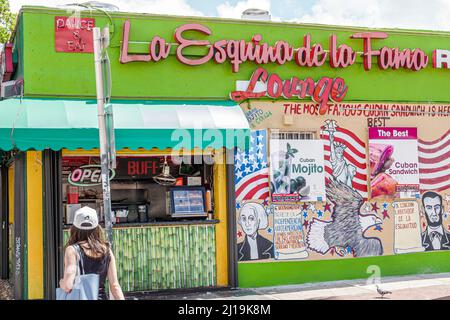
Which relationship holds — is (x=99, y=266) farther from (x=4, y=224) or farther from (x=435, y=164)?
(x=435, y=164)

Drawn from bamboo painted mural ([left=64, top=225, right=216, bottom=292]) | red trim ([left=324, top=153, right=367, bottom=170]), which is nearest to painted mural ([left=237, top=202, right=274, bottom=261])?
bamboo painted mural ([left=64, top=225, right=216, bottom=292])

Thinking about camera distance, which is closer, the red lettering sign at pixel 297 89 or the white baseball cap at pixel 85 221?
the white baseball cap at pixel 85 221

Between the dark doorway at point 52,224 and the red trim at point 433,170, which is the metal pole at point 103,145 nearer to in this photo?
the dark doorway at point 52,224

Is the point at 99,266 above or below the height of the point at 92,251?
below

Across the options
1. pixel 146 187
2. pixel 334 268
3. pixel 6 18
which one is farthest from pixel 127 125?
pixel 6 18

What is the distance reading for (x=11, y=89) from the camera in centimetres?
1162

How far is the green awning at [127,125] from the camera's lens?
32.8 feet

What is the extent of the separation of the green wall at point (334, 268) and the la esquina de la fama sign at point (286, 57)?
2.77 metres

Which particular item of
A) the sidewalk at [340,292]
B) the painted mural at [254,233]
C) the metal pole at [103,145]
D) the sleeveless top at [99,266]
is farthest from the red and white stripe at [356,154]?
the sleeveless top at [99,266]

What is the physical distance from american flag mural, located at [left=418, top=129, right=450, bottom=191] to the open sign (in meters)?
5.86

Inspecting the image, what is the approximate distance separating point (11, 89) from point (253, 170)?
438 centimetres

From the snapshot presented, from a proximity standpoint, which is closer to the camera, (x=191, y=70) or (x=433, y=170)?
(x=191, y=70)
